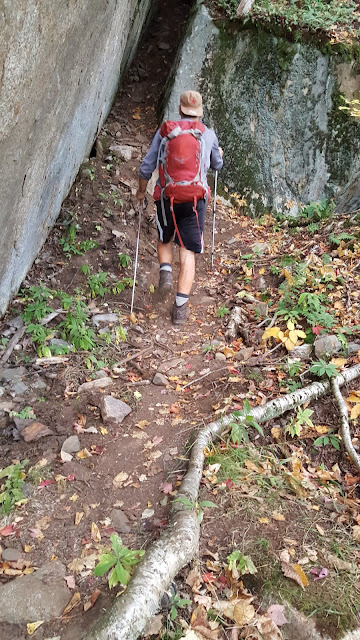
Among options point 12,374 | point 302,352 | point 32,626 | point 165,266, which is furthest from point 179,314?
point 32,626

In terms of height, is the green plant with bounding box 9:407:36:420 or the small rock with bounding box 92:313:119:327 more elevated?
the small rock with bounding box 92:313:119:327

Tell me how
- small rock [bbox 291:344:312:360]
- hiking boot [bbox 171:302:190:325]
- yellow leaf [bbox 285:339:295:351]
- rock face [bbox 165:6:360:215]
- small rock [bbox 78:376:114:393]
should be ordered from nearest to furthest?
small rock [bbox 78:376:114:393]
small rock [bbox 291:344:312:360]
yellow leaf [bbox 285:339:295:351]
hiking boot [bbox 171:302:190:325]
rock face [bbox 165:6:360:215]

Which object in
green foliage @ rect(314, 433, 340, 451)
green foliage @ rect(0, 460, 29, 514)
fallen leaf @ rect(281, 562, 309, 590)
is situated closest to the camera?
fallen leaf @ rect(281, 562, 309, 590)

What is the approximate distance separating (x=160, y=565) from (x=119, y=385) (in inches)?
84.4

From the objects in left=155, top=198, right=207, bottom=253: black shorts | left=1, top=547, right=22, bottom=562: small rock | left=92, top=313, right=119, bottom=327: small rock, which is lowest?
left=1, top=547, right=22, bottom=562: small rock

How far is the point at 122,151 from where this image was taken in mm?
7660

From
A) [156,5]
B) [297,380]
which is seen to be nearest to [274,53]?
[156,5]

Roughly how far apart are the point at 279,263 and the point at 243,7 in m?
5.37

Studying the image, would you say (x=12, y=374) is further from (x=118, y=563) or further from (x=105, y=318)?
(x=118, y=563)

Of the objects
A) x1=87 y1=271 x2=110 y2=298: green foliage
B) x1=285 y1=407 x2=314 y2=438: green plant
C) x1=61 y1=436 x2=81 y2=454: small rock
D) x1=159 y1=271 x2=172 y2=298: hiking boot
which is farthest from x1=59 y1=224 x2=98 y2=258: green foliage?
x1=285 y1=407 x2=314 y2=438: green plant

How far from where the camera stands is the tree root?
7.08ft

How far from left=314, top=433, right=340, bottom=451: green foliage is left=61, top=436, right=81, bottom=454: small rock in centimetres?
194

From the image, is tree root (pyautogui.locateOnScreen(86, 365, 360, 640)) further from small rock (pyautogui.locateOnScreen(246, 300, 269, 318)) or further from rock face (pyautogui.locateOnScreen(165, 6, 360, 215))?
rock face (pyautogui.locateOnScreen(165, 6, 360, 215))

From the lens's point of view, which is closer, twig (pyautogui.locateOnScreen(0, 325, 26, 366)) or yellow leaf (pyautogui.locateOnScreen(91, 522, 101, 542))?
yellow leaf (pyautogui.locateOnScreen(91, 522, 101, 542))
